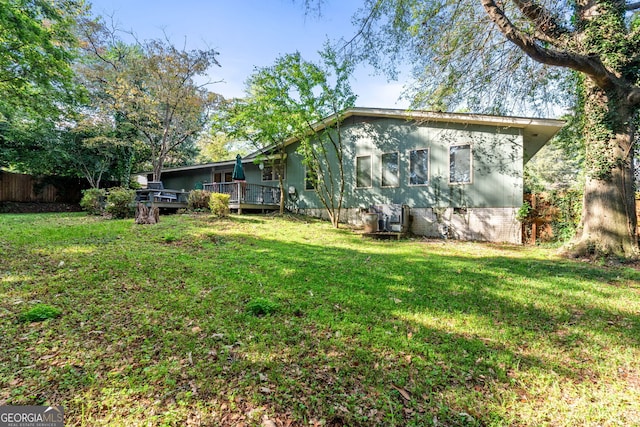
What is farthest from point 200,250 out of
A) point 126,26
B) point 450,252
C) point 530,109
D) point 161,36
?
point 126,26

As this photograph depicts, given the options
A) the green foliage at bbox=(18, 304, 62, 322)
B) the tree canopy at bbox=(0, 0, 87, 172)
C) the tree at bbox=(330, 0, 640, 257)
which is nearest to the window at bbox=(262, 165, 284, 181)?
the tree at bbox=(330, 0, 640, 257)

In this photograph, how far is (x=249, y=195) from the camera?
1385cm

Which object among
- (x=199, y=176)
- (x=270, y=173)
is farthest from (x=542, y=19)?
(x=199, y=176)

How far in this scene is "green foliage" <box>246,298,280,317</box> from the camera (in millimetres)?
3225

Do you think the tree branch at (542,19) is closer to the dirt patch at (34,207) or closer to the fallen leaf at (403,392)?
the fallen leaf at (403,392)

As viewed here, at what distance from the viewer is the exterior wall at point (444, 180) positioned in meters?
9.05

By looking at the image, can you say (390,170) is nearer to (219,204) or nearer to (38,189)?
(219,204)

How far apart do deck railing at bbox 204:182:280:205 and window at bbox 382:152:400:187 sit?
19.3 feet

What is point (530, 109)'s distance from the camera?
8258 millimetres

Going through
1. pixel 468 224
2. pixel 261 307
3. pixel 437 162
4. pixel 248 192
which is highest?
pixel 437 162

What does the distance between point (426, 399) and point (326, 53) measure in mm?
10672

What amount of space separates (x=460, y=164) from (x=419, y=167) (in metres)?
1.41

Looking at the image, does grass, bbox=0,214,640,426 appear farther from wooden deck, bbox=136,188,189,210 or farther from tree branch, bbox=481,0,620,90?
wooden deck, bbox=136,188,189,210

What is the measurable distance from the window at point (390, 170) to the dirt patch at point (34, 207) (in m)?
17.1
